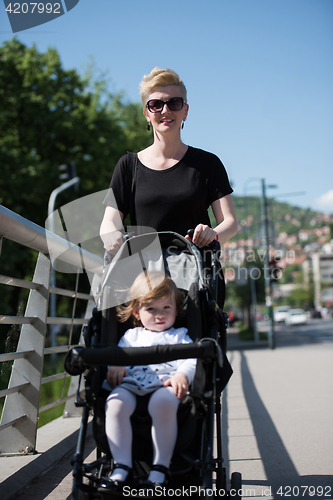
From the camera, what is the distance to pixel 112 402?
7.64 feet

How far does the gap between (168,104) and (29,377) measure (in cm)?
217

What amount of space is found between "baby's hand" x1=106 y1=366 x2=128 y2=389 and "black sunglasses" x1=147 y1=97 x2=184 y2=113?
66.2 inches

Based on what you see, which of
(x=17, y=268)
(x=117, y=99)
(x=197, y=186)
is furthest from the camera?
(x=117, y=99)

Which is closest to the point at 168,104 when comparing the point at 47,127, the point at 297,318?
the point at 47,127

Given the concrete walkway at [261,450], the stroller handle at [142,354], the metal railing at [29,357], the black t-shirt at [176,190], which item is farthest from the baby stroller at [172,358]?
the metal railing at [29,357]

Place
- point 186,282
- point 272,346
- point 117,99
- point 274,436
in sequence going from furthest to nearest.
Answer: point 117,99 → point 272,346 → point 274,436 → point 186,282

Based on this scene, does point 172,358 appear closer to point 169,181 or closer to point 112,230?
point 112,230

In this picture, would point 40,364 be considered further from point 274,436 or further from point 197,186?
point 274,436

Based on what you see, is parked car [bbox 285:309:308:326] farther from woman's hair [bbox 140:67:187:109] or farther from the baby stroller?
the baby stroller

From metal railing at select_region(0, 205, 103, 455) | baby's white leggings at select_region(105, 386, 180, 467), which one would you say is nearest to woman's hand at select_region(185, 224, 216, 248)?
baby's white leggings at select_region(105, 386, 180, 467)

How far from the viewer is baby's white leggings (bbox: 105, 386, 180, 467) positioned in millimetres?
2248

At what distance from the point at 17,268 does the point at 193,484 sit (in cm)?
2342

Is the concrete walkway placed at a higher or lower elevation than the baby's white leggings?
lower

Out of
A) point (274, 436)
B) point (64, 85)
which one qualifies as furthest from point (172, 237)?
point (64, 85)
